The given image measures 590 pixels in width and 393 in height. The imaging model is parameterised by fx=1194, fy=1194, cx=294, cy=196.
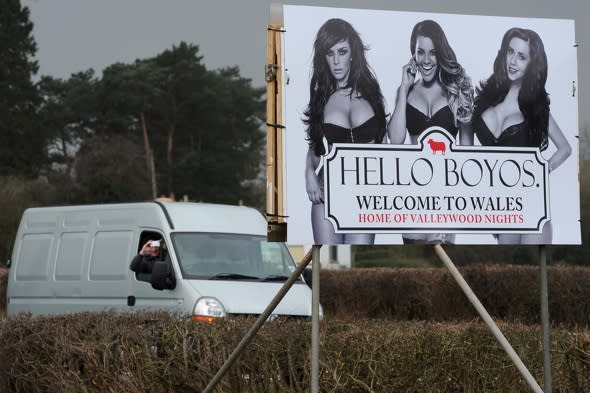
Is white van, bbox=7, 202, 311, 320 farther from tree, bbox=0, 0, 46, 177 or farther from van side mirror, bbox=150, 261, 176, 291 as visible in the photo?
tree, bbox=0, 0, 46, 177

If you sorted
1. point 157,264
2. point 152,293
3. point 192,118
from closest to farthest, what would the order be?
point 157,264 → point 152,293 → point 192,118

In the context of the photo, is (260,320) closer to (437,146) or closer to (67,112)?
(437,146)

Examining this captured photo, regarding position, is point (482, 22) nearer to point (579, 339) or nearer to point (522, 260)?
point (579, 339)

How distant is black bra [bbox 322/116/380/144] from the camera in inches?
248

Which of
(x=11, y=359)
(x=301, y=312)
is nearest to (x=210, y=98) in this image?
(x=301, y=312)

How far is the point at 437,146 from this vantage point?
650 cm

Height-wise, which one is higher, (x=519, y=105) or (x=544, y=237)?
(x=519, y=105)

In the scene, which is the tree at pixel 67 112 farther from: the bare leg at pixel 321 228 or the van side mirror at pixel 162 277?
the bare leg at pixel 321 228

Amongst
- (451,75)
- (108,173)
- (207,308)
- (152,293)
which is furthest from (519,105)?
(108,173)

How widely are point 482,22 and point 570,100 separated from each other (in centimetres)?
71

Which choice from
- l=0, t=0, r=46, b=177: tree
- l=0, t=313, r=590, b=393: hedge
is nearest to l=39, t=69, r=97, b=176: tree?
l=0, t=0, r=46, b=177: tree

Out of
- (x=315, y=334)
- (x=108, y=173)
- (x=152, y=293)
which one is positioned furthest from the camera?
(x=108, y=173)

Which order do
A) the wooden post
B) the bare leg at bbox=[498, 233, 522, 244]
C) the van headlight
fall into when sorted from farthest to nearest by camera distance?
the van headlight → the bare leg at bbox=[498, 233, 522, 244] → the wooden post

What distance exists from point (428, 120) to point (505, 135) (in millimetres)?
473
